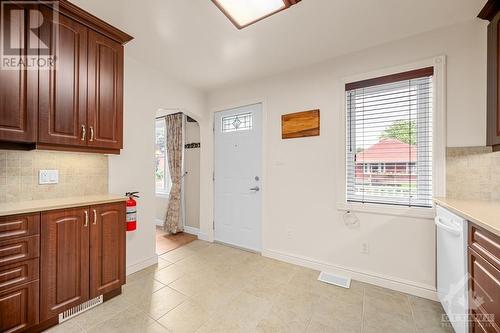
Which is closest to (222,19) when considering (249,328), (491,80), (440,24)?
(440,24)

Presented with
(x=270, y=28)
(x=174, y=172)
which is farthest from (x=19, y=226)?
(x=174, y=172)

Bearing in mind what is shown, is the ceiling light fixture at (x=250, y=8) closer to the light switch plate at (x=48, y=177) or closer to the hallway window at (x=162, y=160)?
the light switch plate at (x=48, y=177)

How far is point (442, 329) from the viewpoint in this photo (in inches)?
64.1

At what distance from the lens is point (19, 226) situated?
1.46 meters

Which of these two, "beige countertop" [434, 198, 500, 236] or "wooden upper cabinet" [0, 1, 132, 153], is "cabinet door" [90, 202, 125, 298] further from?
"beige countertop" [434, 198, 500, 236]

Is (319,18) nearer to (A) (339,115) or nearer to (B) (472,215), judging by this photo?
(A) (339,115)

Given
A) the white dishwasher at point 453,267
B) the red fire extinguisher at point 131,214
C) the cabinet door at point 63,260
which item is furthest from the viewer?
the red fire extinguisher at point 131,214

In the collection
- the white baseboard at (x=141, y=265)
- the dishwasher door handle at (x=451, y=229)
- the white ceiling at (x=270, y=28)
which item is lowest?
the white baseboard at (x=141, y=265)

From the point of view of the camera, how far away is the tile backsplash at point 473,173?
5.96 ft

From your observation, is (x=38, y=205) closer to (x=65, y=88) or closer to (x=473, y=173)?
(x=65, y=88)

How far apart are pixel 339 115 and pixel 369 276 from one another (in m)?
1.84

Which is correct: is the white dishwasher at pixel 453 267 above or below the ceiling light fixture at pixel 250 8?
below

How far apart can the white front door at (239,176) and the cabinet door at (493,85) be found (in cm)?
230

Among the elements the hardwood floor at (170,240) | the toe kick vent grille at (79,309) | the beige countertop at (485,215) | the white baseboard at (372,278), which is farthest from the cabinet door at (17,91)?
the beige countertop at (485,215)
